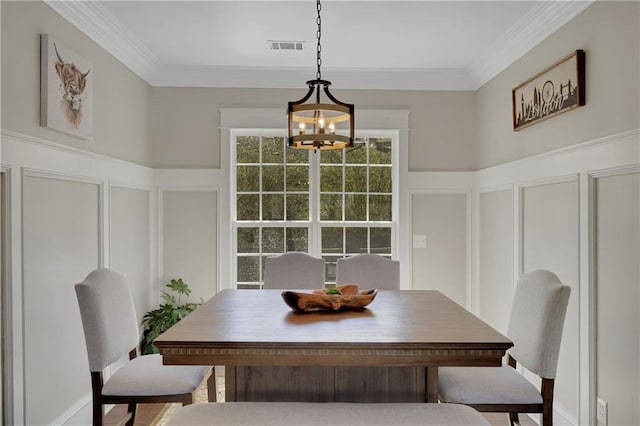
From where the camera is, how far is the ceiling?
2.86 m

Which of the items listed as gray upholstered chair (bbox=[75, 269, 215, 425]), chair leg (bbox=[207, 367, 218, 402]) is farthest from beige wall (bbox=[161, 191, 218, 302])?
gray upholstered chair (bbox=[75, 269, 215, 425])

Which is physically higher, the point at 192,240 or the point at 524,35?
the point at 524,35

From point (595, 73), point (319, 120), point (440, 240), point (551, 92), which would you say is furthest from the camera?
point (440, 240)

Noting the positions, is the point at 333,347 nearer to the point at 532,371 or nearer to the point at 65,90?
the point at 532,371

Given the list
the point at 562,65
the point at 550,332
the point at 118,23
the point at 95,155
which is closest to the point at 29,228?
the point at 95,155

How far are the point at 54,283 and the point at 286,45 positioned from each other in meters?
2.26

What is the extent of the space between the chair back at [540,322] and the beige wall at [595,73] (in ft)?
2.78

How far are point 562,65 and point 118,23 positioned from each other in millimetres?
2847

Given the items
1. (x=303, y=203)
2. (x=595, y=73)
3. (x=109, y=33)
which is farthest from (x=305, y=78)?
(x=595, y=73)

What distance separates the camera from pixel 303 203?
14.3 feet

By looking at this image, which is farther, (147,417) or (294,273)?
(294,273)

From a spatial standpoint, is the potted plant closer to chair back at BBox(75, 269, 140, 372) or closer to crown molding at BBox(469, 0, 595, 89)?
chair back at BBox(75, 269, 140, 372)

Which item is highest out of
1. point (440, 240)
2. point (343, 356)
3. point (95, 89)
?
point (95, 89)

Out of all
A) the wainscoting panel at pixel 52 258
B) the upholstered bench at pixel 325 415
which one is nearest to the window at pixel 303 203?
the wainscoting panel at pixel 52 258
